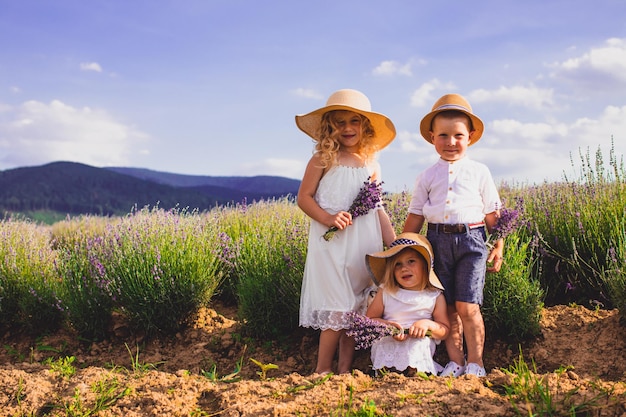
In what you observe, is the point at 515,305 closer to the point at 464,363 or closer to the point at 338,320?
the point at 464,363

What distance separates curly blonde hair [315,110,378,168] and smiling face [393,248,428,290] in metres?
0.82

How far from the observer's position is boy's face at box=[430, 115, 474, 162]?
3.60 meters

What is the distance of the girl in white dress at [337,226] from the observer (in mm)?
3715

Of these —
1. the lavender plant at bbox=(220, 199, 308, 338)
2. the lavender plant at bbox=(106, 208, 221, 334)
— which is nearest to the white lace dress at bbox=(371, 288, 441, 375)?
the lavender plant at bbox=(220, 199, 308, 338)

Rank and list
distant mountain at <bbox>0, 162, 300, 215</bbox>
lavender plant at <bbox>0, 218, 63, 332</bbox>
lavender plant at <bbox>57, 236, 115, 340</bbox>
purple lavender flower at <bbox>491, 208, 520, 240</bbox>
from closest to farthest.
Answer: purple lavender flower at <bbox>491, 208, 520, 240</bbox> → lavender plant at <bbox>57, 236, 115, 340</bbox> → lavender plant at <bbox>0, 218, 63, 332</bbox> → distant mountain at <bbox>0, 162, 300, 215</bbox>

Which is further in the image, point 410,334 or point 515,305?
point 515,305

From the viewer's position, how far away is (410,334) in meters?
3.46

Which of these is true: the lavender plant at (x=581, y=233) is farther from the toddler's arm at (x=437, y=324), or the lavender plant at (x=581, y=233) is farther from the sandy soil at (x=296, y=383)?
the toddler's arm at (x=437, y=324)

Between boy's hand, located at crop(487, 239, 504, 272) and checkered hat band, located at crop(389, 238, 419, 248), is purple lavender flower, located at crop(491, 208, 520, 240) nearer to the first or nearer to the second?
boy's hand, located at crop(487, 239, 504, 272)

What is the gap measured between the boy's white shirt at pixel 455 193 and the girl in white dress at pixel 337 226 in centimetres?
36

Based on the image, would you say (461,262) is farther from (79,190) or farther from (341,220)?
(79,190)

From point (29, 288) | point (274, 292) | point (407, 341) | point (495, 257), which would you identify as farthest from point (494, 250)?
point (29, 288)

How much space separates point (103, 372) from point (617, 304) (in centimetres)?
378

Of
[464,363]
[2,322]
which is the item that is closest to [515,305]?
[464,363]
